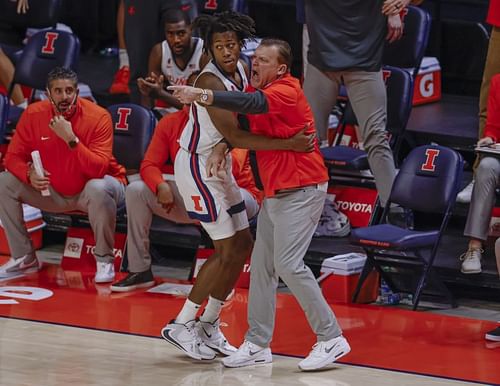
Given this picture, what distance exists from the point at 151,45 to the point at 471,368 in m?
3.71

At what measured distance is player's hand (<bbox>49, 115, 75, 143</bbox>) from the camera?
26.0 feet

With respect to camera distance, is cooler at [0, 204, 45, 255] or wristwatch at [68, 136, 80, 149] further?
cooler at [0, 204, 45, 255]

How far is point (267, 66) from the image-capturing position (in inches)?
249

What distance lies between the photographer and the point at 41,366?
6.38 meters

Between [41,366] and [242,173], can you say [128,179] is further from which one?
[41,366]

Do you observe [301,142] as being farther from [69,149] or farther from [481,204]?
[69,149]

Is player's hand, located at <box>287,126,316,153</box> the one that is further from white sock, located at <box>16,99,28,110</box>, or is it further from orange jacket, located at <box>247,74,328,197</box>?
white sock, located at <box>16,99,28,110</box>

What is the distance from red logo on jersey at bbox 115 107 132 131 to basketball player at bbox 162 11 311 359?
191 centimetres

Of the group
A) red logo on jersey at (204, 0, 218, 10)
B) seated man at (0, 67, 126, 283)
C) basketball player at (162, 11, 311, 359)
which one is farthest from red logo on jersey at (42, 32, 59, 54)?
basketball player at (162, 11, 311, 359)

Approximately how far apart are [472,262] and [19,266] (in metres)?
2.71

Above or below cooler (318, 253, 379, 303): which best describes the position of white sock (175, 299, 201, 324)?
above

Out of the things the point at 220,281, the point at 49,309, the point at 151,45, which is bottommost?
the point at 49,309

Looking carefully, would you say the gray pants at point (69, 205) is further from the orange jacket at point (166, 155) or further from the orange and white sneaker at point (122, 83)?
the orange and white sneaker at point (122, 83)

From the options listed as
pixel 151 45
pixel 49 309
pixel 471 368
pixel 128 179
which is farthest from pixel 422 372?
pixel 151 45
